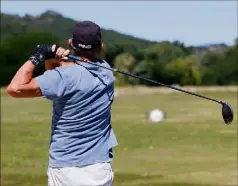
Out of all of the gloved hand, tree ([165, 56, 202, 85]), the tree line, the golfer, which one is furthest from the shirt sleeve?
tree ([165, 56, 202, 85])

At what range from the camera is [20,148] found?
54.6 feet

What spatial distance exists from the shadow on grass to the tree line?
1859 inches

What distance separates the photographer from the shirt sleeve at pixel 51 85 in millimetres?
3998

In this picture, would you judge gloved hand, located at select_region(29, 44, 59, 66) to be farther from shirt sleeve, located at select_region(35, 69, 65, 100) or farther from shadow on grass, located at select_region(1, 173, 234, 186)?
shadow on grass, located at select_region(1, 173, 234, 186)

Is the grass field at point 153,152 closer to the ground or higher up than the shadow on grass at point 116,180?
closer to the ground

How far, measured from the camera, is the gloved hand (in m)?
4.18

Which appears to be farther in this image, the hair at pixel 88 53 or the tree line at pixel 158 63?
the tree line at pixel 158 63

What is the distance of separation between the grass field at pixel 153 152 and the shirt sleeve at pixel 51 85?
23.6 ft

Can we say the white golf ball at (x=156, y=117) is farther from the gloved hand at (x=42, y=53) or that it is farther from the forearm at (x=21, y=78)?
the forearm at (x=21, y=78)

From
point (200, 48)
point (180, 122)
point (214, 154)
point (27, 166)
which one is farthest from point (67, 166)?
point (200, 48)

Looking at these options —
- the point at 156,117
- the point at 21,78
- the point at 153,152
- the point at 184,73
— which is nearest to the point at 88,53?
the point at 21,78

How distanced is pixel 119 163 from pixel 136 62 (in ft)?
207

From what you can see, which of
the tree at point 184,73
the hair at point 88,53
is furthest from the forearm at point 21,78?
the tree at point 184,73

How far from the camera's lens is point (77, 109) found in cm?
414
